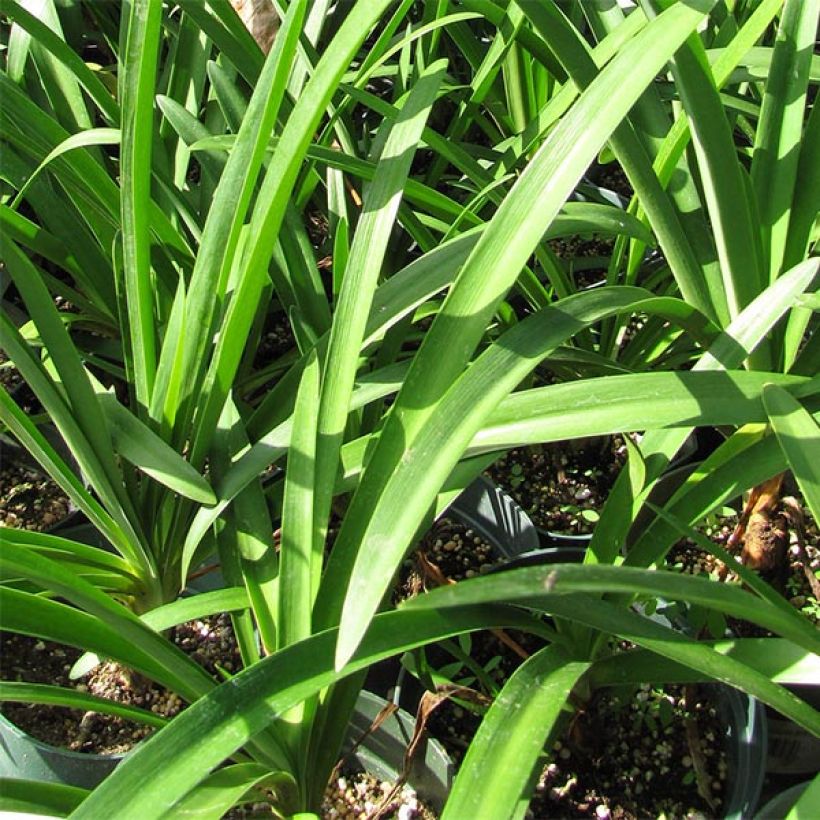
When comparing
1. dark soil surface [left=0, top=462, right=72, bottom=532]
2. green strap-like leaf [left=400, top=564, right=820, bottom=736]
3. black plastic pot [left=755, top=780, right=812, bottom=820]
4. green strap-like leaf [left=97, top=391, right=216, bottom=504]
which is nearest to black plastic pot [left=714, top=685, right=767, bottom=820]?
black plastic pot [left=755, top=780, right=812, bottom=820]

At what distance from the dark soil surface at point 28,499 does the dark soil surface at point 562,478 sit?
22.6 inches

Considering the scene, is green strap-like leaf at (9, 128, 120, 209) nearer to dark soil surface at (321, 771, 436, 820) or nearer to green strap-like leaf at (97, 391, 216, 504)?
green strap-like leaf at (97, 391, 216, 504)

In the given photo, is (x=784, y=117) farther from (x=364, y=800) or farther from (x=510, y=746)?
(x=364, y=800)

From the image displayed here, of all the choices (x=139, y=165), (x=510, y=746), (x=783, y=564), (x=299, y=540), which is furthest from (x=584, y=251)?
(x=510, y=746)

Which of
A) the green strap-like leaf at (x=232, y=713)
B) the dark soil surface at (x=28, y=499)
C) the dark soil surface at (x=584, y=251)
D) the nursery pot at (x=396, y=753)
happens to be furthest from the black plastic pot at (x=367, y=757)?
the dark soil surface at (x=584, y=251)

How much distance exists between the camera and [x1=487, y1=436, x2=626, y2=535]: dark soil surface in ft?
3.88

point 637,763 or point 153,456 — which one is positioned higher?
point 153,456

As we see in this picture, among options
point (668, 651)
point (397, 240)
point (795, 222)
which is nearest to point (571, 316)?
point (668, 651)

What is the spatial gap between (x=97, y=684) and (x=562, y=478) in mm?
617

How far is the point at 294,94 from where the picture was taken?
1.18 meters

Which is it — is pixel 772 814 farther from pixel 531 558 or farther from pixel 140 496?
pixel 140 496

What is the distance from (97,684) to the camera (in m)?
1.02

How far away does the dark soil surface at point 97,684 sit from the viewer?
98 cm

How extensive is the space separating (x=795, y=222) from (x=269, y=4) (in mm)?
871
